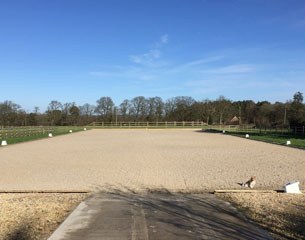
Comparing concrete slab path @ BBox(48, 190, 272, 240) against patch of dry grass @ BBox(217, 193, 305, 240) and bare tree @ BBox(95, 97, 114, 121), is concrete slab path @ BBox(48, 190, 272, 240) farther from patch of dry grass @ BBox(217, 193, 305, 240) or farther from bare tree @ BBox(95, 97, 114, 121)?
bare tree @ BBox(95, 97, 114, 121)

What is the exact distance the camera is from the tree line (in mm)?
103312

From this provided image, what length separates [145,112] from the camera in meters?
126

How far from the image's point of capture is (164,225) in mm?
7172

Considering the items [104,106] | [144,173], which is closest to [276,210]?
[144,173]

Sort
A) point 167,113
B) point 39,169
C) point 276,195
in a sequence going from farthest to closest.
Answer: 1. point 167,113
2. point 39,169
3. point 276,195

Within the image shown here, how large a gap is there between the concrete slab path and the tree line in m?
89.5

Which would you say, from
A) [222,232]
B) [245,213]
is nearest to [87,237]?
[222,232]

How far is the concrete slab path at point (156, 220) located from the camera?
6582 millimetres

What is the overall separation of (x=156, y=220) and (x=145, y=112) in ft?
389

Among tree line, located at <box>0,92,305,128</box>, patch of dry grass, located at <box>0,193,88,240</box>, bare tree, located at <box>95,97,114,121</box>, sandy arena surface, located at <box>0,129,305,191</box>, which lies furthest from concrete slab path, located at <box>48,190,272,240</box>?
bare tree, located at <box>95,97,114,121</box>

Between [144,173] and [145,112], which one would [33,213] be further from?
[145,112]

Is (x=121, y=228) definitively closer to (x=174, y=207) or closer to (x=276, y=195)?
(x=174, y=207)

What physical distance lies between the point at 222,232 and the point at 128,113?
120586 mm

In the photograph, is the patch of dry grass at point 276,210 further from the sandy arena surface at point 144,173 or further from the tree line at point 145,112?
the tree line at point 145,112
